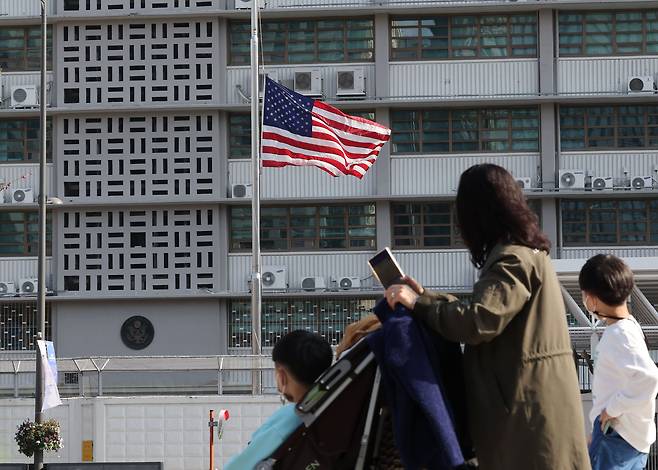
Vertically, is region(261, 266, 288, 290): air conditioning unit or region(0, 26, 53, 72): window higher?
region(0, 26, 53, 72): window

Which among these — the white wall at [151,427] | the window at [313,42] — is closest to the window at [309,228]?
the window at [313,42]

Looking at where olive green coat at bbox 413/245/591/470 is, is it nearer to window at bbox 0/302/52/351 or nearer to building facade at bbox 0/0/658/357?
building facade at bbox 0/0/658/357

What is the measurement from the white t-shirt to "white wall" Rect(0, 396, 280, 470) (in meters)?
19.7

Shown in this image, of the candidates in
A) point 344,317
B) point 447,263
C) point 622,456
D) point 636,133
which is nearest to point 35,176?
point 344,317

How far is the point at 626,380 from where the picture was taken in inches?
233

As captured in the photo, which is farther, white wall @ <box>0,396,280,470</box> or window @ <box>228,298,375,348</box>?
window @ <box>228,298,375,348</box>

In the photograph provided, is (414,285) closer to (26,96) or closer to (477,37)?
(477,37)

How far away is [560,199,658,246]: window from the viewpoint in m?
34.3

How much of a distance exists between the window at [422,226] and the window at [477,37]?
392 cm

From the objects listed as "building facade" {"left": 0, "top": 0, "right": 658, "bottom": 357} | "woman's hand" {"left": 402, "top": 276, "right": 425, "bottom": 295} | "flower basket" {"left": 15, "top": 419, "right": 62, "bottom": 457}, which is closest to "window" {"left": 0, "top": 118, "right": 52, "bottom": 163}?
"building facade" {"left": 0, "top": 0, "right": 658, "bottom": 357}

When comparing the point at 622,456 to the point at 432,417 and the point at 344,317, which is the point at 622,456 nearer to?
the point at 432,417

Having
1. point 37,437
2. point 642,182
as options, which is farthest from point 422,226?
point 37,437

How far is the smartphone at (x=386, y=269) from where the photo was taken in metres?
4.63

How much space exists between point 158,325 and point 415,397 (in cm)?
3045
